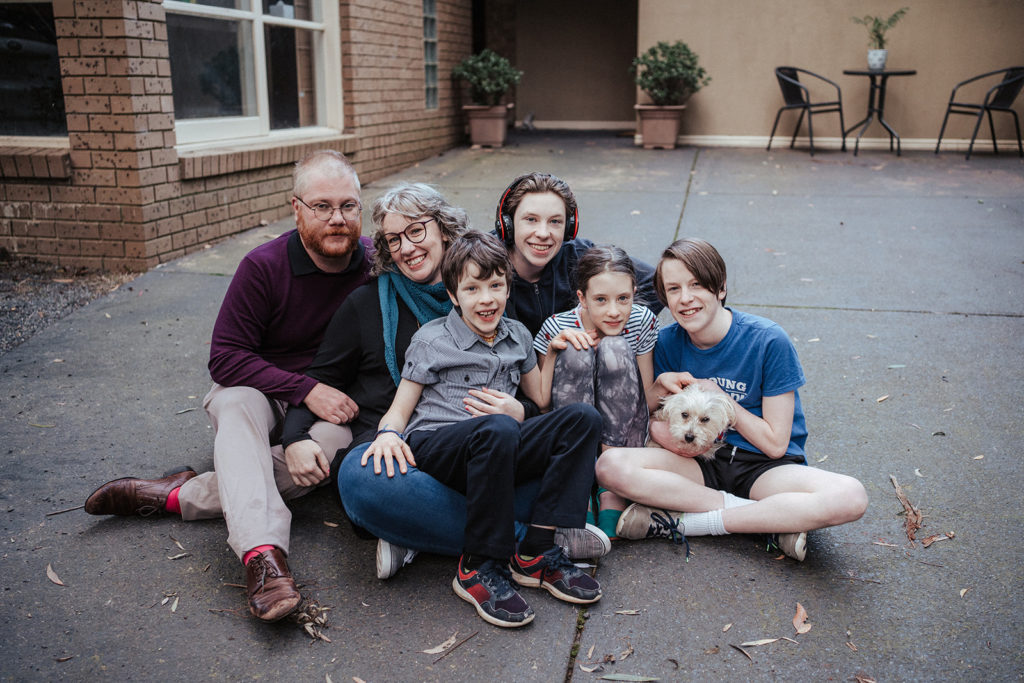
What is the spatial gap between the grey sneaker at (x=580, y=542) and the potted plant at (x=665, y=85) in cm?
826

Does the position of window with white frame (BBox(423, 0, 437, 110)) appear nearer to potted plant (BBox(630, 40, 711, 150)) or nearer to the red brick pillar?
potted plant (BBox(630, 40, 711, 150))

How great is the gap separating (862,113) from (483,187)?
5284 mm

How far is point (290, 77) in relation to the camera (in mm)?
7211

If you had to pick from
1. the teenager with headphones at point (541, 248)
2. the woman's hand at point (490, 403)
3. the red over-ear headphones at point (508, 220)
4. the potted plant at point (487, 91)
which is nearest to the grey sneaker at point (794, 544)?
the woman's hand at point (490, 403)

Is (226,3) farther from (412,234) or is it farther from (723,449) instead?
(723,449)

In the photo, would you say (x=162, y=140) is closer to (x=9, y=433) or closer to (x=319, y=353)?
(x=9, y=433)

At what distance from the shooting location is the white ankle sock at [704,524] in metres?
2.73

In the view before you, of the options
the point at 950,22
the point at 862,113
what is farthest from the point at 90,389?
the point at 950,22

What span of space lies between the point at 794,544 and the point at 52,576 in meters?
2.32

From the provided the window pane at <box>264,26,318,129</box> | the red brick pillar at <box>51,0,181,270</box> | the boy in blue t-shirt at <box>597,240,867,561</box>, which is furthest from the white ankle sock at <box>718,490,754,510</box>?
the window pane at <box>264,26,318,129</box>

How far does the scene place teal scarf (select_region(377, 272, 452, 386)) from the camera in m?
2.82

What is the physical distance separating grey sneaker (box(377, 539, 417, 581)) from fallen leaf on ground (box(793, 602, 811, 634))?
1.19 m

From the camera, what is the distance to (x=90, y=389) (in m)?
3.94

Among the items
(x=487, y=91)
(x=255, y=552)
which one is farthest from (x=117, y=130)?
(x=487, y=91)
